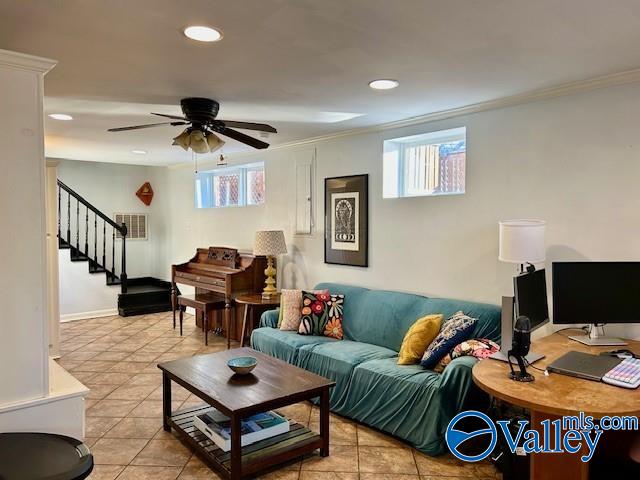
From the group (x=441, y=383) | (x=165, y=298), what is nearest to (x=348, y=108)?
(x=441, y=383)

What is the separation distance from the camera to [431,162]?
403cm

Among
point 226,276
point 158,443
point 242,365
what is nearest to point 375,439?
point 242,365

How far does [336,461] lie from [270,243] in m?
2.65

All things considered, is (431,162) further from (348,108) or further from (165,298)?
(165,298)

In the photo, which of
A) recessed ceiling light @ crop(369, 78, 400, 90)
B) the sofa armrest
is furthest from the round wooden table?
recessed ceiling light @ crop(369, 78, 400, 90)

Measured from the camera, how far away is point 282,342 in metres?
3.92

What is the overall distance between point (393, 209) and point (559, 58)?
194 cm

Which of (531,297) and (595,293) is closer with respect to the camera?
(531,297)

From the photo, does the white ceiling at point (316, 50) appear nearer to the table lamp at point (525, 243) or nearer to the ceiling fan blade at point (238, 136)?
the ceiling fan blade at point (238, 136)

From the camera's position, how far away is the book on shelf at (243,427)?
270 cm

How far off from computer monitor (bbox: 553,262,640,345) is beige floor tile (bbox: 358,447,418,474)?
119 cm

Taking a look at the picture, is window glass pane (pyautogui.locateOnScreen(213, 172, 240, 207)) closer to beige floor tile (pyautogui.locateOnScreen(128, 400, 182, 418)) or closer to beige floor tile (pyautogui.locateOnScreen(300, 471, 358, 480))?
beige floor tile (pyautogui.locateOnScreen(128, 400, 182, 418))

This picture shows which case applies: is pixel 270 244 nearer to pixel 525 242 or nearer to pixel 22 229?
pixel 525 242

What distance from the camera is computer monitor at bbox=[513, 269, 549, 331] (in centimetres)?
225
